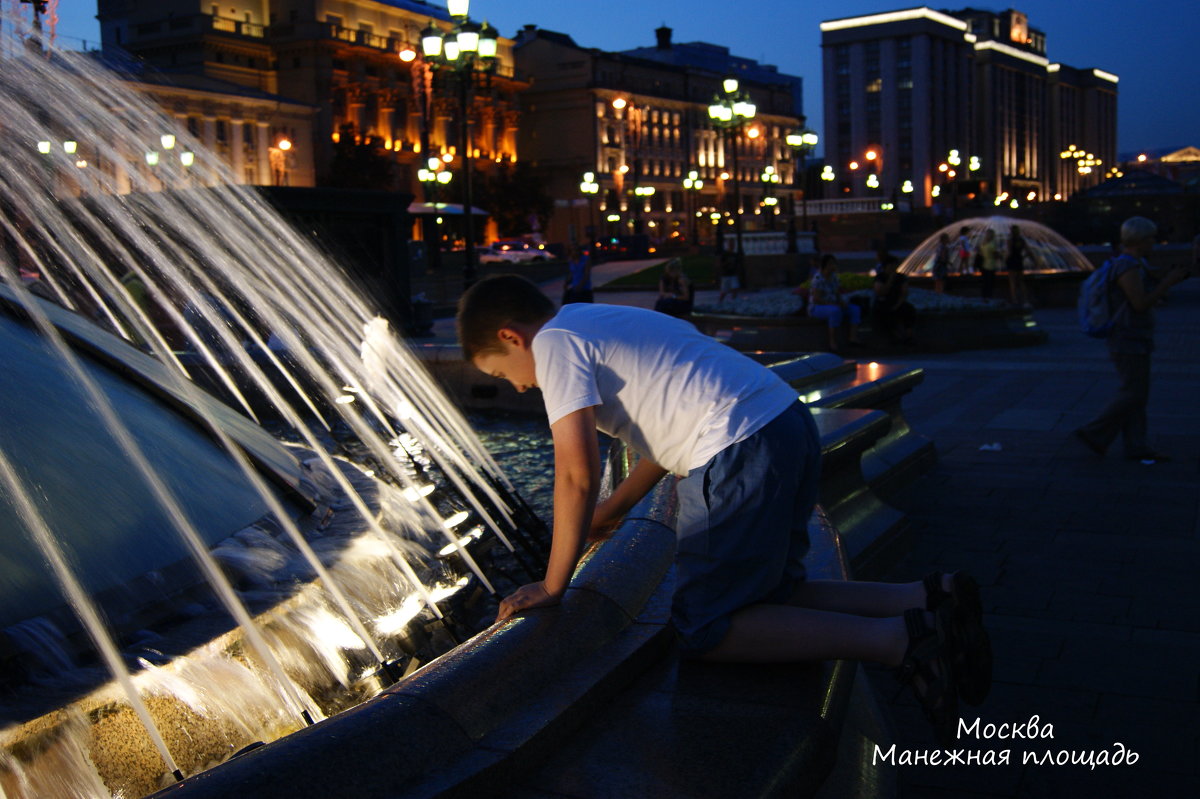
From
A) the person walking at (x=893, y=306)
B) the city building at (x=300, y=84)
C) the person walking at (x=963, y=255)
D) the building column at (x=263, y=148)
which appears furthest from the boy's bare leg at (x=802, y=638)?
the building column at (x=263, y=148)

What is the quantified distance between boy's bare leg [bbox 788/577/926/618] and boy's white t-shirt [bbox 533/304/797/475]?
0.44 metres

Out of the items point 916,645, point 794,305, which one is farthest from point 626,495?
point 794,305

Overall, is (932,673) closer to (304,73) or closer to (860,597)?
(860,597)

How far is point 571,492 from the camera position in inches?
104

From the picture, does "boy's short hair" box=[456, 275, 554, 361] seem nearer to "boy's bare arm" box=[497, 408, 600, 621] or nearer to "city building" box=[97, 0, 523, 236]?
"boy's bare arm" box=[497, 408, 600, 621]

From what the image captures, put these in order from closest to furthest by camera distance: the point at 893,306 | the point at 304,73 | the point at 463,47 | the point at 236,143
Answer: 1. the point at 893,306
2. the point at 463,47
3. the point at 236,143
4. the point at 304,73

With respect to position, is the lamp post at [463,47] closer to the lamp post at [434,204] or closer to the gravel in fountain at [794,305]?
the gravel in fountain at [794,305]

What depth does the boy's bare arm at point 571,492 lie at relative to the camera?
264 centimetres

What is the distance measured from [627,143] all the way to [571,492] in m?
93.4

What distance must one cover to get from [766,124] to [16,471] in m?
112

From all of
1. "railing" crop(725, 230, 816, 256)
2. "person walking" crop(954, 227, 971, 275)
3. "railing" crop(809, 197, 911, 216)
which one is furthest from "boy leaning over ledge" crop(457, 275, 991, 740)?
"railing" crop(809, 197, 911, 216)

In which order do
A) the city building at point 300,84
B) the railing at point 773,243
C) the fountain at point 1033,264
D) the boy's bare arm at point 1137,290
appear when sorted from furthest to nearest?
the city building at point 300,84 → the railing at point 773,243 → the fountain at point 1033,264 → the boy's bare arm at point 1137,290

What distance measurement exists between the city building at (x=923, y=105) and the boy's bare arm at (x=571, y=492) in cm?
11292

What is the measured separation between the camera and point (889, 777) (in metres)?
2.84
